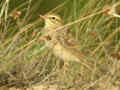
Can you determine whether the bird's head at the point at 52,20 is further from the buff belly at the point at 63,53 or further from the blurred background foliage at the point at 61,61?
the buff belly at the point at 63,53

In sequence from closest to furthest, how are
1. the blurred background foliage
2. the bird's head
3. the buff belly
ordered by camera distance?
the blurred background foliage → the buff belly → the bird's head

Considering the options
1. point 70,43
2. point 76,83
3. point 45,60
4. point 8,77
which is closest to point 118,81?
point 76,83

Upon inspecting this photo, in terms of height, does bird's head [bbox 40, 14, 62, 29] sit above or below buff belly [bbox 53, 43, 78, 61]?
above

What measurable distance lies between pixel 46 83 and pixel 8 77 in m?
0.44

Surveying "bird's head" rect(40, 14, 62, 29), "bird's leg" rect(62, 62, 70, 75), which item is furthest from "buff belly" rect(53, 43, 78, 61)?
"bird's head" rect(40, 14, 62, 29)

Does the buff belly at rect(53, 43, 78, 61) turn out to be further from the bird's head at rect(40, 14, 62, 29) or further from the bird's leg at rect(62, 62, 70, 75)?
the bird's head at rect(40, 14, 62, 29)

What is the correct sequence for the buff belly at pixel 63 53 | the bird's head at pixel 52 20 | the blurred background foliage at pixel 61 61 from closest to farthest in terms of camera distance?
the blurred background foliage at pixel 61 61, the buff belly at pixel 63 53, the bird's head at pixel 52 20

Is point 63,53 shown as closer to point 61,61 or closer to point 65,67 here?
point 65,67

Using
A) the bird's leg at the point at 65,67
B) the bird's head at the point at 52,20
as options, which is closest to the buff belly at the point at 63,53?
the bird's leg at the point at 65,67

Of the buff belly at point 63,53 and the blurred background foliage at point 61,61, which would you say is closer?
the blurred background foliage at point 61,61

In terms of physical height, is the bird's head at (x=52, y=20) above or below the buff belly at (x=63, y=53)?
above

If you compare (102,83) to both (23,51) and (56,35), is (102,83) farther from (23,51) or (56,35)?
(23,51)

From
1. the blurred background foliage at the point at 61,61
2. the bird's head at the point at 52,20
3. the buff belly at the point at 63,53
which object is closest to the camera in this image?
the blurred background foliage at the point at 61,61

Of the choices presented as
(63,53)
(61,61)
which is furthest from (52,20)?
(63,53)
